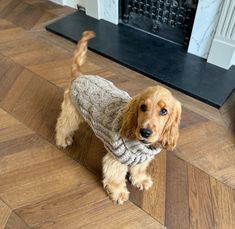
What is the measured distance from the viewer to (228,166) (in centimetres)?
151

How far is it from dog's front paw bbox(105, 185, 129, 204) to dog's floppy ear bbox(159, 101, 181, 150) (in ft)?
1.25

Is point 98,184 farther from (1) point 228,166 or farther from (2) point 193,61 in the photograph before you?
(2) point 193,61

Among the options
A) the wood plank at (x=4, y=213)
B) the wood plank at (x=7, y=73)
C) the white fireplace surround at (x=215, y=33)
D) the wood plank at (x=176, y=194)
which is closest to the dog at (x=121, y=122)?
the wood plank at (x=176, y=194)

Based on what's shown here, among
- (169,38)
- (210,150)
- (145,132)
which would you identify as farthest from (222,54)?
(145,132)

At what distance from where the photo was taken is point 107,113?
1182 millimetres

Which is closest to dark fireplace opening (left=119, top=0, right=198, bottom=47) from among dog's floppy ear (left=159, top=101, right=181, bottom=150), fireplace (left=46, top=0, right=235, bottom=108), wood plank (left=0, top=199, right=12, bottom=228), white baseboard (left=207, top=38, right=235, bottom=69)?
fireplace (left=46, top=0, right=235, bottom=108)

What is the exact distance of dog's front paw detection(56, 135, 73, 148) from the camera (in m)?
1.53

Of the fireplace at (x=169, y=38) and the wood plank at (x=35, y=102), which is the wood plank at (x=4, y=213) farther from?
the fireplace at (x=169, y=38)

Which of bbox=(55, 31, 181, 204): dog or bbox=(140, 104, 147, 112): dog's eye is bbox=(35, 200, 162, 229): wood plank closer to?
→ bbox=(55, 31, 181, 204): dog

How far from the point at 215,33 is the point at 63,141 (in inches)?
48.6

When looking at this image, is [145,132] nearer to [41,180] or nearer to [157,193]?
[157,193]

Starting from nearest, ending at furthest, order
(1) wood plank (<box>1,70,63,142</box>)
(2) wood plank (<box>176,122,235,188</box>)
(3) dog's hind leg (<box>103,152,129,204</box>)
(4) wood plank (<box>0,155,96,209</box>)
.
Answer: (3) dog's hind leg (<box>103,152,129,204</box>)
(4) wood plank (<box>0,155,96,209</box>)
(2) wood plank (<box>176,122,235,188</box>)
(1) wood plank (<box>1,70,63,142</box>)

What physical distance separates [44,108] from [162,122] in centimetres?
99

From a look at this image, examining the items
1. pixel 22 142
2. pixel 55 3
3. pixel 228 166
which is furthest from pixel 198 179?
pixel 55 3
